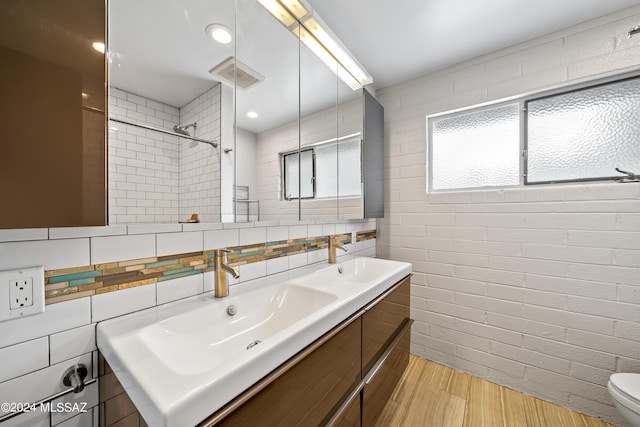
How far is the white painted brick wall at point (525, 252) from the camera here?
4.66ft

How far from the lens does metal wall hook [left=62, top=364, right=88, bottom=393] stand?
0.66 meters

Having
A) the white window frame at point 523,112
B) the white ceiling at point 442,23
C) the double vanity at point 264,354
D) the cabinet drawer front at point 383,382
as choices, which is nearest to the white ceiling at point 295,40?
the white ceiling at point 442,23

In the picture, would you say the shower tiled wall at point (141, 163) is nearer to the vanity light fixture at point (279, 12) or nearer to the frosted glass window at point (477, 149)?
the vanity light fixture at point (279, 12)

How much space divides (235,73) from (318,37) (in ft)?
2.49

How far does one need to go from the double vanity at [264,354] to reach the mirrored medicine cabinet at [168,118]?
358 mm

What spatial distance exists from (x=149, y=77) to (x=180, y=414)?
3.28ft

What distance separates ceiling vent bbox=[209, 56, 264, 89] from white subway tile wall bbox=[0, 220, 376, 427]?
67cm

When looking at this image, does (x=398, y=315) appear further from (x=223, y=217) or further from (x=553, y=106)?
(x=553, y=106)

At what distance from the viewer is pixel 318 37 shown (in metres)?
1.51

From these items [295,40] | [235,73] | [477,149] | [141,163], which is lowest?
[141,163]

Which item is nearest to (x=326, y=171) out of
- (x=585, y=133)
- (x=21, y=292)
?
(x=21, y=292)

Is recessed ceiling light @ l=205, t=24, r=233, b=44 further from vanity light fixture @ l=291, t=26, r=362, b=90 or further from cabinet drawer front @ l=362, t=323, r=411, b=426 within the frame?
cabinet drawer front @ l=362, t=323, r=411, b=426

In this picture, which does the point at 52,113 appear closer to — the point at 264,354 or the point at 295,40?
the point at 264,354

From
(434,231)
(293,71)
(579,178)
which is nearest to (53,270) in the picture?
(293,71)
